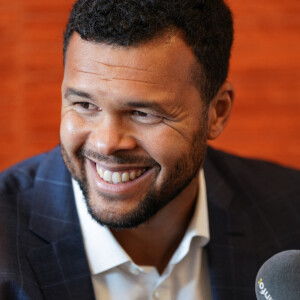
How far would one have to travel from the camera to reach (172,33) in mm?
1125

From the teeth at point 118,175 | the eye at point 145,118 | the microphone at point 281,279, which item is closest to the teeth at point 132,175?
the teeth at point 118,175

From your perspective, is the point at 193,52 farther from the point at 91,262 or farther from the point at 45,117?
the point at 45,117

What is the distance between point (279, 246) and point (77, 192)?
1.54ft

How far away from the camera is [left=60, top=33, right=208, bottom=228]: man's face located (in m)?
1.10

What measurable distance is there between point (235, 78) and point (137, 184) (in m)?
1.39

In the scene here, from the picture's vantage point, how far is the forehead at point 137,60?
42.9 inches

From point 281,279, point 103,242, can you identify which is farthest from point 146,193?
point 281,279

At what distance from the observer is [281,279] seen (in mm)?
824

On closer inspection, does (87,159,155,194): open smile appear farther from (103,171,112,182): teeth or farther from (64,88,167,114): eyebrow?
(64,88,167,114): eyebrow

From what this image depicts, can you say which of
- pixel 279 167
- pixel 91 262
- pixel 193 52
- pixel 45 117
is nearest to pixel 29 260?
pixel 91 262

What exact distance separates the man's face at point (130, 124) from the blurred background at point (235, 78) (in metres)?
1.21

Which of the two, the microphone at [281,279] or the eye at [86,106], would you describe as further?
Answer: the eye at [86,106]

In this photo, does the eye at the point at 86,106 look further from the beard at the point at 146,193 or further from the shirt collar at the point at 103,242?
the shirt collar at the point at 103,242

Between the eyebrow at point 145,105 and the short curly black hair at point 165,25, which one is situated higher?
the short curly black hair at point 165,25
